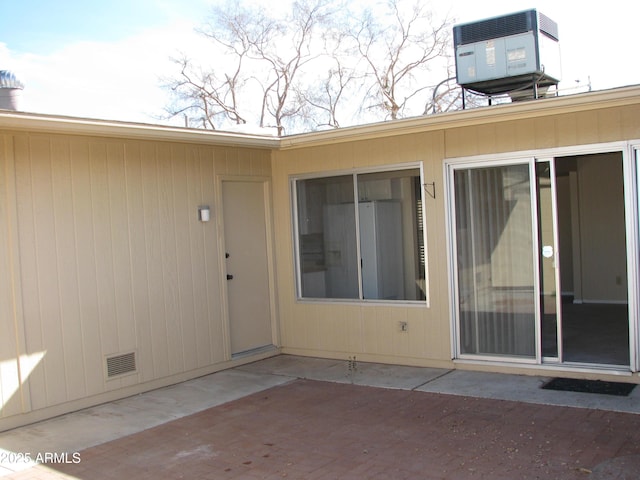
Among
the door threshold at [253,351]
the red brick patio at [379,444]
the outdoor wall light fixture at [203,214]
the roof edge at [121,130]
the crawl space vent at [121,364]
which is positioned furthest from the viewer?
the door threshold at [253,351]

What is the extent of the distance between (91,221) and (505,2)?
1336 cm

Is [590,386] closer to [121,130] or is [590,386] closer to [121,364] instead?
[121,364]

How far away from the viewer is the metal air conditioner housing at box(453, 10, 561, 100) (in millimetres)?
6367

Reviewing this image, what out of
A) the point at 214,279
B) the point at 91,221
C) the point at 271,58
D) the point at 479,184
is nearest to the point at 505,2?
the point at 271,58

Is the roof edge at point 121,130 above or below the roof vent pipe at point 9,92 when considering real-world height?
below

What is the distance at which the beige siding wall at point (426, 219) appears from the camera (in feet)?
18.4

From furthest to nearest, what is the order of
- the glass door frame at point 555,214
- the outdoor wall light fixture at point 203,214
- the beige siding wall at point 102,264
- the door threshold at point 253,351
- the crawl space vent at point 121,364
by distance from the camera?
the door threshold at point 253,351, the outdoor wall light fixture at point 203,214, the crawl space vent at point 121,364, the glass door frame at point 555,214, the beige siding wall at point 102,264

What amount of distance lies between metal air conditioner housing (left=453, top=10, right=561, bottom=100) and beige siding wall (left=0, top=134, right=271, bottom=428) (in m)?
2.73

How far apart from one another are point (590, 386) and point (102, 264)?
4.38 metres

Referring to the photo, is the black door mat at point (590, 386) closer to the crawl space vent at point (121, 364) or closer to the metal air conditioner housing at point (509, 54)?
the metal air conditioner housing at point (509, 54)

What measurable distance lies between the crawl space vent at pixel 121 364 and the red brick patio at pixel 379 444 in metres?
1.03

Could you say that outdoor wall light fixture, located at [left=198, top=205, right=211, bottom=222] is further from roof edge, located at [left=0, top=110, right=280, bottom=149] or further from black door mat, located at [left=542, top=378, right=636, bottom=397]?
black door mat, located at [left=542, top=378, right=636, bottom=397]

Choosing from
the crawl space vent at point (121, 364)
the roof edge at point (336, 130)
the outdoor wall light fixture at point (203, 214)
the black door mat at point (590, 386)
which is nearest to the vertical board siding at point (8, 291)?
the roof edge at point (336, 130)

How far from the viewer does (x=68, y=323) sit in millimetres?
5477
